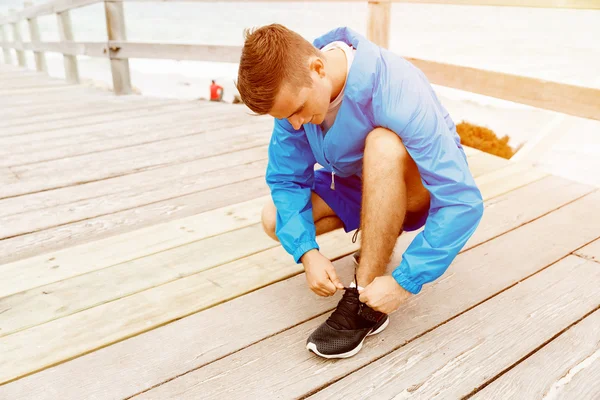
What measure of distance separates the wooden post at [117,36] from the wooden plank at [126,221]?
2.63 metres

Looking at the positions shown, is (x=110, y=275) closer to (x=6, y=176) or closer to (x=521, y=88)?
(x=6, y=176)

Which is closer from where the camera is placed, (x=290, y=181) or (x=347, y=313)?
(x=347, y=313)

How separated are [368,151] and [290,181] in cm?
31

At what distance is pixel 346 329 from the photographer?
1.33 m

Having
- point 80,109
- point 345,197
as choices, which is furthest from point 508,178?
point 80,109

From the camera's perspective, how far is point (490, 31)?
2627 centimetres

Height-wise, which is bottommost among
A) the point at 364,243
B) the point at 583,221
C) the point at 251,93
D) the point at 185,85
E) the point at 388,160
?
the point at 185,85

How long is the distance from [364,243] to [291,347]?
330 millimetres

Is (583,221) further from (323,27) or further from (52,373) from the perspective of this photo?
(323,27)

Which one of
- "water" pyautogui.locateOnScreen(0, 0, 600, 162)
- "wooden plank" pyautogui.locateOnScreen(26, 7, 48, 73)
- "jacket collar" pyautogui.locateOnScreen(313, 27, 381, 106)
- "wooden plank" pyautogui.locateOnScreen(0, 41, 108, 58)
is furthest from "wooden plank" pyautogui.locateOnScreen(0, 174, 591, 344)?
"wooden plank" pyautogui.locateOnScreen(26, 7, 48, 73)

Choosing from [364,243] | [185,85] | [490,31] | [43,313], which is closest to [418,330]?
[364,243]

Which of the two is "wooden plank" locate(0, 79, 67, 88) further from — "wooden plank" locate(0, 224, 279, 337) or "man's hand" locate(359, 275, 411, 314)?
"man's hand" locate(359, 275, 411, 314)

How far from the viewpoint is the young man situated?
1183mm

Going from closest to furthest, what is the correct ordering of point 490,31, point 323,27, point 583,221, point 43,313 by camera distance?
point 43,313, point 583,221, point 490,31, point 323,27
